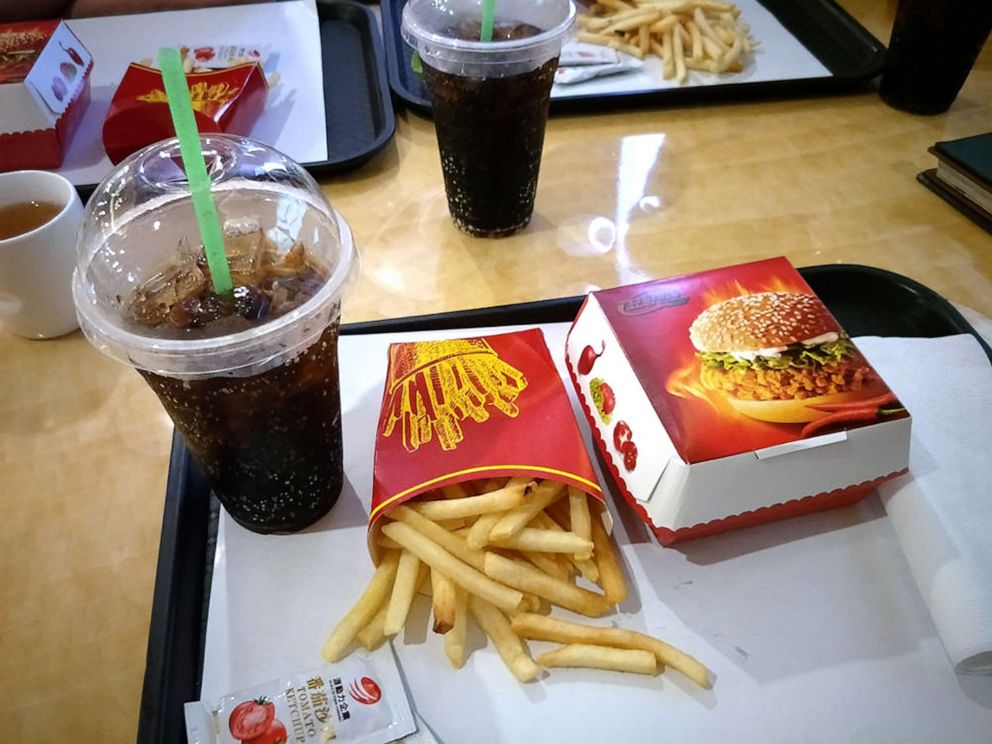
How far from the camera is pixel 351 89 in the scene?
2004 millimetres

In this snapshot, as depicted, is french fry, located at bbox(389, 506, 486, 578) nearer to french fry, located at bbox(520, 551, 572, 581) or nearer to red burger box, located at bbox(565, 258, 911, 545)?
french fry, located at bbox(520, 551, 572, 581)

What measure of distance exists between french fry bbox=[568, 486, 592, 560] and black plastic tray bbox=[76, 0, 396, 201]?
1.07m

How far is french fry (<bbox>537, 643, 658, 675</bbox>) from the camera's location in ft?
3.01

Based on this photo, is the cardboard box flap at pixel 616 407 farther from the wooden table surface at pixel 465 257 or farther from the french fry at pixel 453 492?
the wooden table surface at pixel 465 257

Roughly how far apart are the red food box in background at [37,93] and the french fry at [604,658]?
1556 millimetres

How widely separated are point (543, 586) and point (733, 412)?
0.35m

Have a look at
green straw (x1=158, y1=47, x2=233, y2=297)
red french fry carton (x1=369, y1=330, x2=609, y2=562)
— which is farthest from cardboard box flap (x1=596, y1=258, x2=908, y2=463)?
green straw (x1=158, y1=47, x2=233, y2=297)

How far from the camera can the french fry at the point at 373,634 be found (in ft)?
3.15

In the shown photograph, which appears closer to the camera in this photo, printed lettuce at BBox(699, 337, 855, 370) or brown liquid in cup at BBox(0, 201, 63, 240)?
printed lettuce at BBox(699, 337, 855, 370)

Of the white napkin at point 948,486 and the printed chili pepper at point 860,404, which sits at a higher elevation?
the printed chili pepper at point 860,404

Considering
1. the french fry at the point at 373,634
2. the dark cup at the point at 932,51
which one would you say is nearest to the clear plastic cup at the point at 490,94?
the french fry at the point at 373,634

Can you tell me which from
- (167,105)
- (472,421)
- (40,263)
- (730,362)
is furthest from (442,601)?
(167,105)

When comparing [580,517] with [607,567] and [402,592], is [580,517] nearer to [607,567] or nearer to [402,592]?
[607,567]

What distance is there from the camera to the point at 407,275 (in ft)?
5.08
